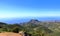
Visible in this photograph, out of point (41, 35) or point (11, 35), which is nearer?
point (11, 35)

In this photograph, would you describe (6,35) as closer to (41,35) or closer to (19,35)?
(19,35)

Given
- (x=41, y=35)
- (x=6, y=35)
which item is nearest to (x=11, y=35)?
(x=6, y=35)

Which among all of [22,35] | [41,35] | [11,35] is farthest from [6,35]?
[41,35]

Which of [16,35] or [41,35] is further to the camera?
[41,35]

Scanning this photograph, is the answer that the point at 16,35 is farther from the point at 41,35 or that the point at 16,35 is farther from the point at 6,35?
the point at 41,35

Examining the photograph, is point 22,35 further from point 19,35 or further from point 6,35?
point 6,35

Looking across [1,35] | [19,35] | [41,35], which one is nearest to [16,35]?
[19,35]

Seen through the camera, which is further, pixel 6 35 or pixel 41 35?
pixel 41 35
